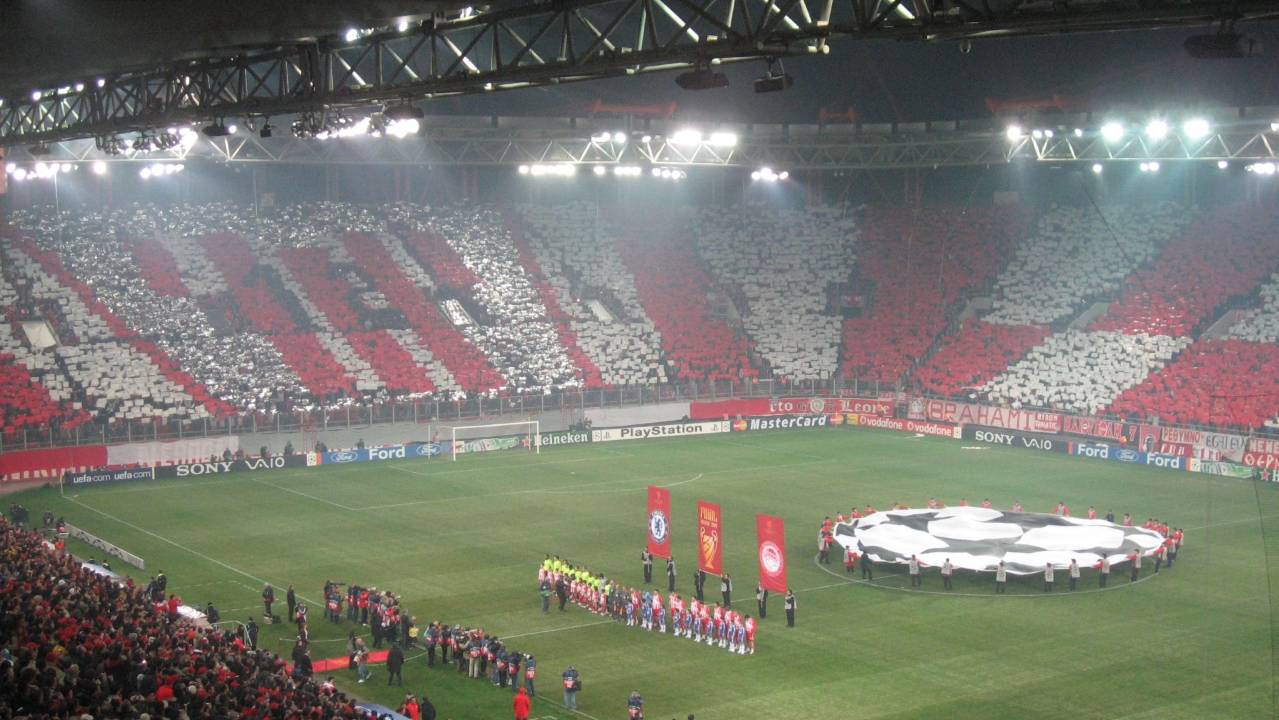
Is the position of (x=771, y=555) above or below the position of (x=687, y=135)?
below

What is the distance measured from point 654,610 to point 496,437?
29.0 metres

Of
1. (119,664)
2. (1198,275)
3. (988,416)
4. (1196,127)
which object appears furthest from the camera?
(1198,275)

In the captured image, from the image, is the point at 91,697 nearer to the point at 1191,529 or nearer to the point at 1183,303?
the point at 1191,529

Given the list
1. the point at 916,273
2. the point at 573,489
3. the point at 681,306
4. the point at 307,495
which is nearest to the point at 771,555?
the point at 573,489

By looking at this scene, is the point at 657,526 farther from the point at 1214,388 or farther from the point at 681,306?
the point at 681,306

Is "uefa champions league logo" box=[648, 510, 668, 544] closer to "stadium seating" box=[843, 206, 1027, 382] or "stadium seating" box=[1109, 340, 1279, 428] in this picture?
"stadium seating" box=[1109, 340, 1279, 428]

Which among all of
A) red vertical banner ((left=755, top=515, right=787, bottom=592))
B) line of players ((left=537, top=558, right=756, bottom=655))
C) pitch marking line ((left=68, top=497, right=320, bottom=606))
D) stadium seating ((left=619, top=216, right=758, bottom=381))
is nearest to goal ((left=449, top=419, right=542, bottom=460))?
stadium seating ((left=619, top=216, right=758, bottom=381))

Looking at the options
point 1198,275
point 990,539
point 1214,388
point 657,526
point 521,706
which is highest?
point 1198,275

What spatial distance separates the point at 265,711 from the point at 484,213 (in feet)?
191

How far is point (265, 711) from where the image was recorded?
66.3ft

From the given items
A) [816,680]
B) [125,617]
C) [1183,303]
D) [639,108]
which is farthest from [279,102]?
[1183,303]

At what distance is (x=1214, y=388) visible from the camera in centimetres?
5747

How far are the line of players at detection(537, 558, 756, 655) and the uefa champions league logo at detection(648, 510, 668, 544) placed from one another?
1494 mm

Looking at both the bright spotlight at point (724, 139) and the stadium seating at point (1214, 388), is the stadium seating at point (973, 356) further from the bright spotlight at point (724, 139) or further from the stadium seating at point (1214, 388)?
the bright spotlight at point (724, 139)
